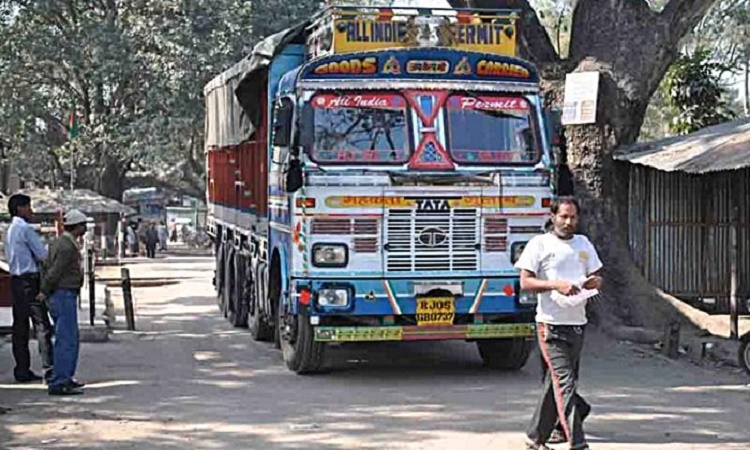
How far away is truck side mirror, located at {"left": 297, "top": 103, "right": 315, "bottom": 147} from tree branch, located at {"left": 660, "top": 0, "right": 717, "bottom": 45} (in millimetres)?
6424

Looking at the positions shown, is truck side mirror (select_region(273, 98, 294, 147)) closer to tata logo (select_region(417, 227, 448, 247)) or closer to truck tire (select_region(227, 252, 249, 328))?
tata logo (select_region(417, 227, 448, 247))

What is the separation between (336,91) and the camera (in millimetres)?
11953

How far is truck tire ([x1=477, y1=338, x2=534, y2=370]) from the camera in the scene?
12802 mm

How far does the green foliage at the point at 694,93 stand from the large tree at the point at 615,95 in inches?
311

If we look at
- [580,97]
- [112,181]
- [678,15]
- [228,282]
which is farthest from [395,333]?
[112,181]

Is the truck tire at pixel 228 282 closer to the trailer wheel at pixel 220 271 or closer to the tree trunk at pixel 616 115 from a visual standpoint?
the trailer wheel at pixel 220 271

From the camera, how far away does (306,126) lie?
38.8 feet

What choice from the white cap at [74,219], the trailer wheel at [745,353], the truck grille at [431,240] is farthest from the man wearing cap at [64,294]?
the trailer wheel at [745,353]

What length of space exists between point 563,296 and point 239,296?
34.8ft

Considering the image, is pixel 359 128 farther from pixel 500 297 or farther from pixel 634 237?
pixel 634 237

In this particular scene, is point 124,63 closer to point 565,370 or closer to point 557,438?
point 557,438

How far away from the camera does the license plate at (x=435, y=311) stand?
11789 mm

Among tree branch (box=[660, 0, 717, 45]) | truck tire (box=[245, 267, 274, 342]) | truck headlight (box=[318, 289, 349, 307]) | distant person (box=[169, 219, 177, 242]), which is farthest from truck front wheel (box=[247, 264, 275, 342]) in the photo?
distant person (box=[169, 219, 177, 242])

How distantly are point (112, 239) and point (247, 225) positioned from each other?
116ft
